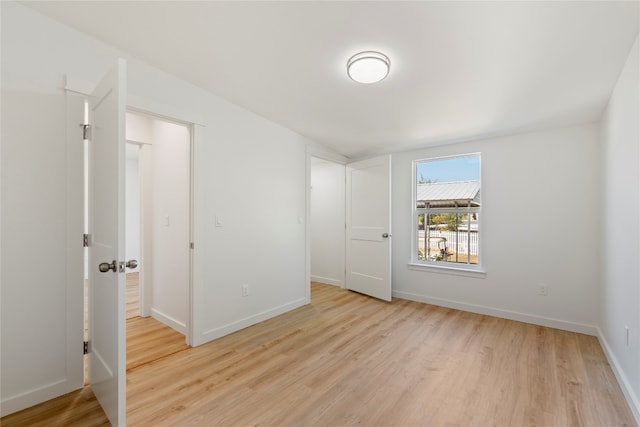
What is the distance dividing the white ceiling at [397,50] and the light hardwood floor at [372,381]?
2.27 metres

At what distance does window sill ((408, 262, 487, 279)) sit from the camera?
356 cm

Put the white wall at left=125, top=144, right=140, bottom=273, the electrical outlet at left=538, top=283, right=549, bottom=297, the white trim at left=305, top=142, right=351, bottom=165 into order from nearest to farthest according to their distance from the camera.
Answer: the electrical outlet at left=538, top=283, right=549, bottom=297, the white trim at left=305, top=142, right=351, bottom=165, the white wall at left=125, top=144, right=140, bottom=273

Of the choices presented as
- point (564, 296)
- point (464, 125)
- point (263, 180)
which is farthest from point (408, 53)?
point (564, 296)

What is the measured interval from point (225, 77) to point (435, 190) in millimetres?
3023

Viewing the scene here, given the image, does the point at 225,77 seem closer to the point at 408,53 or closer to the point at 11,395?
the point at 408,53

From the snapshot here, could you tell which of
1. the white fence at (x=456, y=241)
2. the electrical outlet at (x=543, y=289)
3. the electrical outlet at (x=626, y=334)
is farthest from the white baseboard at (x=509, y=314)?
the electrical outlet at (x=626, y=334)

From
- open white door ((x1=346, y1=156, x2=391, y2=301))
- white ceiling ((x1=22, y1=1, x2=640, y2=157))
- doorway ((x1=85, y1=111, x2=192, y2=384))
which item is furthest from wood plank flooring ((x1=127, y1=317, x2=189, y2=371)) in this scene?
open white door ((x1=346, y1=156, x2=391, y2=301))

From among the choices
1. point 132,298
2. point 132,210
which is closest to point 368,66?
point 132,298

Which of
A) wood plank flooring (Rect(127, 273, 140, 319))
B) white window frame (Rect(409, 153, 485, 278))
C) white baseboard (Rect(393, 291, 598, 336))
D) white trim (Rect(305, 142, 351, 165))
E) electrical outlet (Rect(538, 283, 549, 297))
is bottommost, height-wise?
wood plank flooring (Rect(127, 273, 140, 319))

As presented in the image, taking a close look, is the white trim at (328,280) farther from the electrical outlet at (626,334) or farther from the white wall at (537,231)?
the electrical outlet at (626,334)

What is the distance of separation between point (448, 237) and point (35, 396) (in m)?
4.23

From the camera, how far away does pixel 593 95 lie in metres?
2.38

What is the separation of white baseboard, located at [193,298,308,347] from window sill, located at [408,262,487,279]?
1668 mm

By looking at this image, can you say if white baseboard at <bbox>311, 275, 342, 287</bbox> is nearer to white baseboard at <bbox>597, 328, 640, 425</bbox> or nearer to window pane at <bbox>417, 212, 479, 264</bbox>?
window pane at <bbox>417, 212, 479, 264</bbox>
